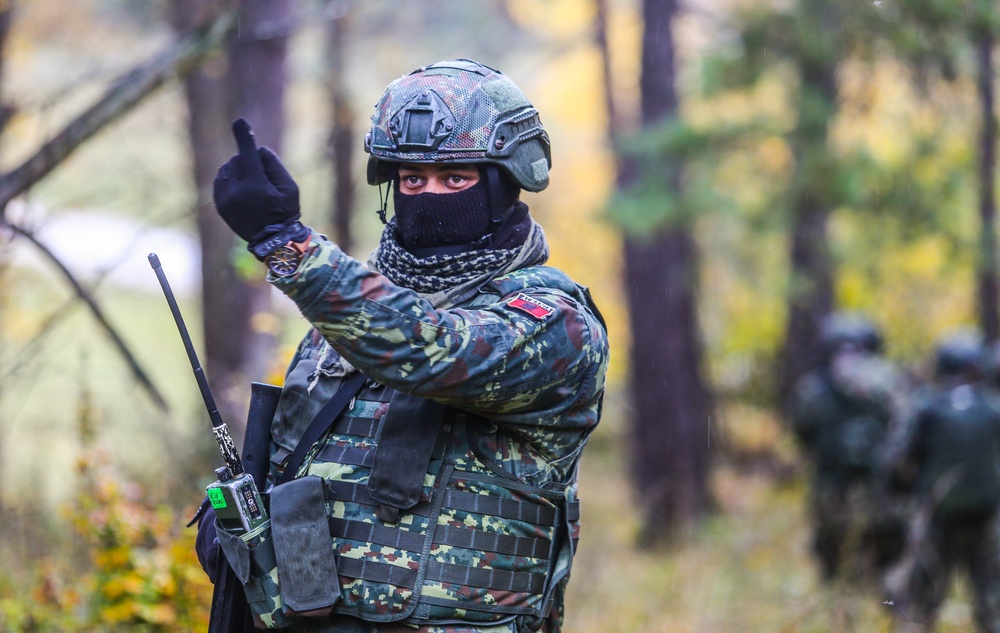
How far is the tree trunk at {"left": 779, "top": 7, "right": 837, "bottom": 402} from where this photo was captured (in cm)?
967

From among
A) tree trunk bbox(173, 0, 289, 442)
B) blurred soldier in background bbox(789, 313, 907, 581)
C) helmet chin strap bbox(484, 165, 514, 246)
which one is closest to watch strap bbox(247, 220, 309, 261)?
helmet chin strap bbox(484, 165, 514, 246)

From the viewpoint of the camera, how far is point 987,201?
10906 millimetres

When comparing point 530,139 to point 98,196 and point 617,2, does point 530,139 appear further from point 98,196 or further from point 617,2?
point 617,2

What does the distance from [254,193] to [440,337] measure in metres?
0.54

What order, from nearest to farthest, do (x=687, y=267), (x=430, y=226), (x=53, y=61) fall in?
(x=430, y=226) < (x=687, y=267) < (x=53, y=61)

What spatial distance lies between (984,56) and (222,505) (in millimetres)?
9962

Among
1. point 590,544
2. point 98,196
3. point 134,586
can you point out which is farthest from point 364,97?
point 134,586

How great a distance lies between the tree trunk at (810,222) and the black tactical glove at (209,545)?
25.9 feet

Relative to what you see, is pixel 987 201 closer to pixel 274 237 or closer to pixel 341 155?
pixel 341 155

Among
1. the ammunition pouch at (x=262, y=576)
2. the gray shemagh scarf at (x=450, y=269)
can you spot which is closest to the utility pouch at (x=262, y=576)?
the ammunition pouch at (x=262, y=576)

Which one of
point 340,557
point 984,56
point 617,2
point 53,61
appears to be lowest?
point 340,557

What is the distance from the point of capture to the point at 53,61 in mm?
13000

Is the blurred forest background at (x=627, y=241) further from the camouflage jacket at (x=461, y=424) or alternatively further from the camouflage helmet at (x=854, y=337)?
the camouflage jacket at (x=461, y=424)

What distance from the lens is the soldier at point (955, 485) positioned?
7.44m
